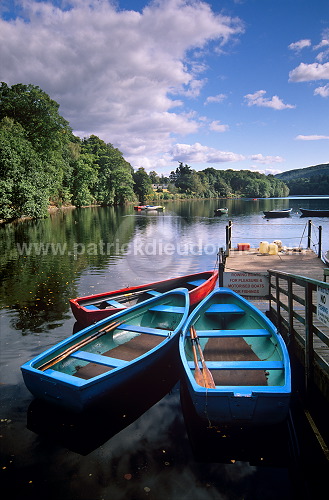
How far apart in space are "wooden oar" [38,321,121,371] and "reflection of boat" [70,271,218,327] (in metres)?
1.70

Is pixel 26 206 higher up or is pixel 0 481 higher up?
pixel 26 206

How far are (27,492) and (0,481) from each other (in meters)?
0.53

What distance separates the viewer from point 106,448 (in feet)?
18.6

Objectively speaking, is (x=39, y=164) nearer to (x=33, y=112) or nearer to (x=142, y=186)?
(x=33, y=112)

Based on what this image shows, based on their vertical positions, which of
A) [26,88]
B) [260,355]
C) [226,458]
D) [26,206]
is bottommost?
[226,458]

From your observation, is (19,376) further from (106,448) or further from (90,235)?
(90,235)

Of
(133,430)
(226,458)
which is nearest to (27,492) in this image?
(133,430)

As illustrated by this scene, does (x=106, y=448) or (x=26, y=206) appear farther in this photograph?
(x=26, y=206)

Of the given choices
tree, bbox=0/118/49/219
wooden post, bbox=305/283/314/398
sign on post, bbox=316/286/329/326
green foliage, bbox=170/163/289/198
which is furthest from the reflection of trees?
green foliage, bbox=170/163/289/198

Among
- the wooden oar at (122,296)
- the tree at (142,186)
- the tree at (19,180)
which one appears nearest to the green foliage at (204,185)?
the tree at (142,186)

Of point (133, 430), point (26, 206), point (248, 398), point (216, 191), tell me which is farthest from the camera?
point (216, 191)

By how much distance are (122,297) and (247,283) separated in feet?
14.7

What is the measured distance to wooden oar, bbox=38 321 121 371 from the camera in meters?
6.68

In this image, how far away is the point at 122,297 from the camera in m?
11.7
